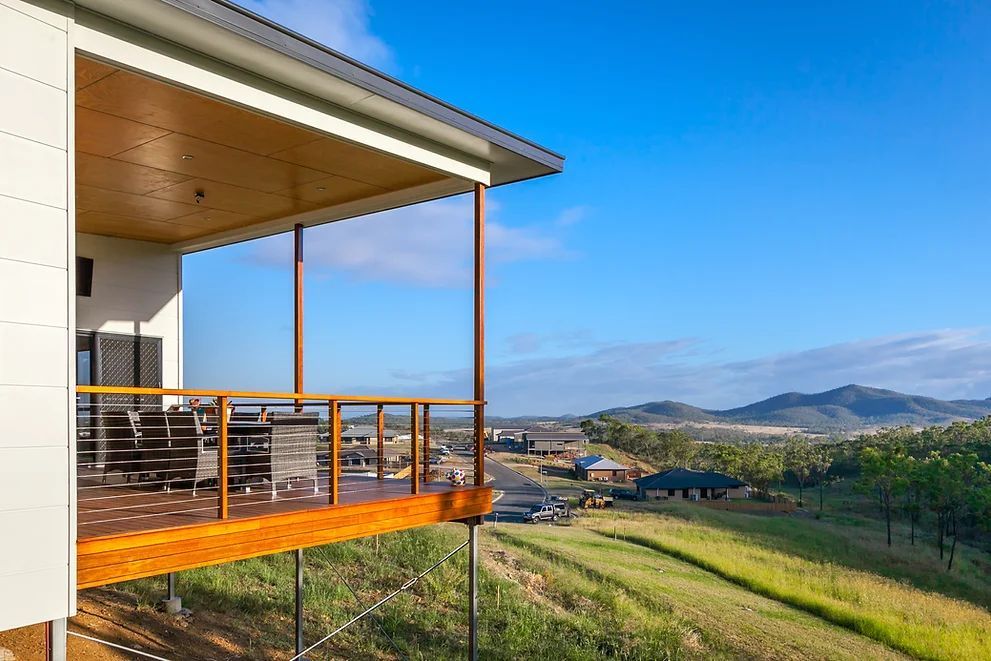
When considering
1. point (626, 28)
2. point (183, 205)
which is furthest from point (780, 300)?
point (183, 205)

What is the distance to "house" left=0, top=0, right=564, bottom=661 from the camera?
4148 millimetres

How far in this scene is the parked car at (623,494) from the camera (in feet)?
189

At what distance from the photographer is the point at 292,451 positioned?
679cm

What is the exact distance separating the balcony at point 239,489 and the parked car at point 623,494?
166 feet

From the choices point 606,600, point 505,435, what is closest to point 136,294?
point 606,600

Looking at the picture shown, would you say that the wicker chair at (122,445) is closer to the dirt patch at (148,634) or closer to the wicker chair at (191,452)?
the wicker chair at (191,452)

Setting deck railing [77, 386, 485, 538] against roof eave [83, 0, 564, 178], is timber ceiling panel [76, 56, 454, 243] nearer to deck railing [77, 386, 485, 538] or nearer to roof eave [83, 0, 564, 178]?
roof eave [83, 0, 564, 178]

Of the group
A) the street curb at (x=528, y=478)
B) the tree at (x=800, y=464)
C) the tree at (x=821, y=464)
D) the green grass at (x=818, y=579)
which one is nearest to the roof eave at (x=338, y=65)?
the green grass at (x=818, y=579)

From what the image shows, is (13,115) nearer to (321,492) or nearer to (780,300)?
(321,492)

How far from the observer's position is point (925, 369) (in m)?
171

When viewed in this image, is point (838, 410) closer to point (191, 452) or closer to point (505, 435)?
point (505, 435)

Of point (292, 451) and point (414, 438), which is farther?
point (414, 438)

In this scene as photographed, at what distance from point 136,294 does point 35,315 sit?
623cm

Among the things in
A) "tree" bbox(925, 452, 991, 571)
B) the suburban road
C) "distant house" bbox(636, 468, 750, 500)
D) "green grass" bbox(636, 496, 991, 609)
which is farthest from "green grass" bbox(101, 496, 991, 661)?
"distant house" bbox(636, 468, 750, 500)
